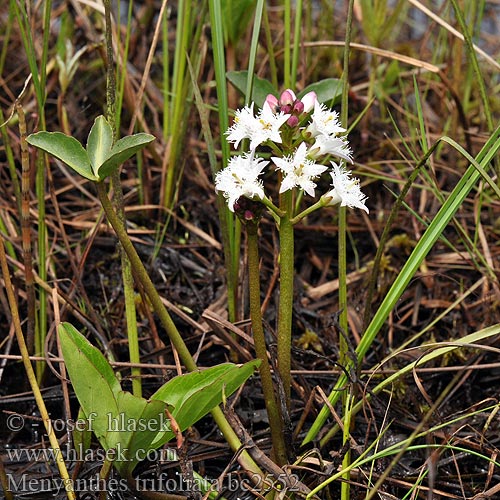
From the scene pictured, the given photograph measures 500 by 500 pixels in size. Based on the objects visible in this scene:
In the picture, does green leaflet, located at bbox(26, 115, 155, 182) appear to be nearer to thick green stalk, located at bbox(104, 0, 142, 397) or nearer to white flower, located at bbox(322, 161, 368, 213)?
thick green stalk, located at bbox(104, 0, 142, 397)

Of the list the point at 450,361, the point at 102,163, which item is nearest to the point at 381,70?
the point at 450,361

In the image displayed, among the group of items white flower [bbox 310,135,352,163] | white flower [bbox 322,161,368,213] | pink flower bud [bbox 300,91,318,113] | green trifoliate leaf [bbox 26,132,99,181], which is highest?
pink flower bud [bbox 300,91,318,113]

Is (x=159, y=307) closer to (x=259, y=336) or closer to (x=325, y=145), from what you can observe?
(x=259, y=336)

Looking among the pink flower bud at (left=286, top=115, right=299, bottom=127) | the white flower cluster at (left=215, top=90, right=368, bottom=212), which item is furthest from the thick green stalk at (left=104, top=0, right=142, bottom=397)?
the pink flower bud at (left=286, top=115, right=299, bottom=127)

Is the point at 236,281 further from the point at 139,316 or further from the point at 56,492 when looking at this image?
the point at 56,492

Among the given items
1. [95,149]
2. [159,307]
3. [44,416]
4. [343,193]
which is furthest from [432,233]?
Answer: [44,416]

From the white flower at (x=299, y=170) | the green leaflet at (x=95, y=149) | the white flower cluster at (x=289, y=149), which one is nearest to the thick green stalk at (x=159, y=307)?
the green leaflet at (x=95, y=149)
